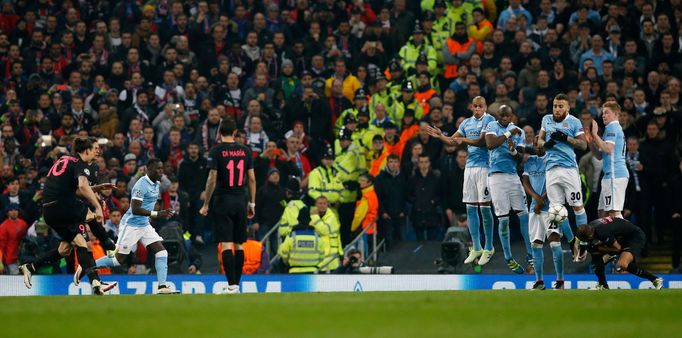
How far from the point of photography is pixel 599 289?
18750 millimetres

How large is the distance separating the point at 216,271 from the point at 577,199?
31.6 feet

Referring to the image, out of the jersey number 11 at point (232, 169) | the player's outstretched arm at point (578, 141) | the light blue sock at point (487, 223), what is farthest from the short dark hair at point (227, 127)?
the player's outstretched arm at point (578, 141)

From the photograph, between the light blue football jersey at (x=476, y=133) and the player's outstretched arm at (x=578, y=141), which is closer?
the player's outstretched arm at (x=578, y=141)

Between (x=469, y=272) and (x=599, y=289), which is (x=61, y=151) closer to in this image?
(x=469, y=272)

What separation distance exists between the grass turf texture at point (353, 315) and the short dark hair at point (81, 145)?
2.53 metres

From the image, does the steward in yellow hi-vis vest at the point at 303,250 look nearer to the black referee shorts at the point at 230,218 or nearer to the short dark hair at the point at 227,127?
the black referee shorts at the point at 230,218

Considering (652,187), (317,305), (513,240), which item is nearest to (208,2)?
(513,240)

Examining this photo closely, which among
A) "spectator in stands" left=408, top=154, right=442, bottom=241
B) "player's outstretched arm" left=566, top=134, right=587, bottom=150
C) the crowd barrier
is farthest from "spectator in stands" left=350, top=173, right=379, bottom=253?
"player's outstretched arm" left=566, top=134, right=587, bottom=150

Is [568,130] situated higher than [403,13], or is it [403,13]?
[403,13]

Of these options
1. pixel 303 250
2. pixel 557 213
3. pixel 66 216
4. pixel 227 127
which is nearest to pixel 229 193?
pixel 227 127

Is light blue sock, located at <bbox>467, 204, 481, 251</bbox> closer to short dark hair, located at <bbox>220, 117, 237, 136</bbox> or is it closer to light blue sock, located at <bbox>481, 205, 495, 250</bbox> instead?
light blue sock, located at <bbox>481, 205, 495, 250</bbox>

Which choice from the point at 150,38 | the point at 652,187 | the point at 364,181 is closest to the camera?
the point at 652,187

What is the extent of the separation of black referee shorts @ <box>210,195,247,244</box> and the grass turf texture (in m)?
1.90

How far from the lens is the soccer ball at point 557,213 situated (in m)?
19.2
